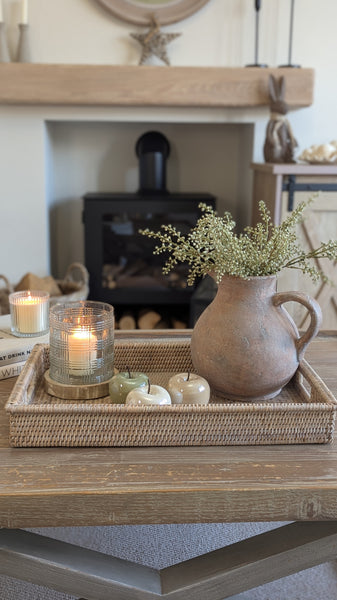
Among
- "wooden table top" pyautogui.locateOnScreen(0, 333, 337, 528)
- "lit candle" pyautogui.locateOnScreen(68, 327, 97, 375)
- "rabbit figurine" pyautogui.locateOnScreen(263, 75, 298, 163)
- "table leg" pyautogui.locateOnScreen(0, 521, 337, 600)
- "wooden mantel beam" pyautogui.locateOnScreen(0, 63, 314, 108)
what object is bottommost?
"table leg" pyautogui.locateOnScreen(0, 521, 337, 600)

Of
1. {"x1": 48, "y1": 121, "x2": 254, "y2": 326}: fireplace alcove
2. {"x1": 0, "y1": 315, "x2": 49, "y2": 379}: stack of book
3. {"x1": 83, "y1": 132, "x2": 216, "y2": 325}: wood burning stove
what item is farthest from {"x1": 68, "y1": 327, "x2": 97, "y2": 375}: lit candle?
{"x1": 48, "y1": 121, "x2": 254, "y2": 326}: fireplace alcove

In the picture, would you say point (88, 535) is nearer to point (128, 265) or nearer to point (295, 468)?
point (295, 468)

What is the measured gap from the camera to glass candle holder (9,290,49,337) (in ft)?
5.03

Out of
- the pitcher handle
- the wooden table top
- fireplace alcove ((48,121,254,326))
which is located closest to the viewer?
the wooden table top

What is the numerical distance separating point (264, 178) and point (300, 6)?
0.83m

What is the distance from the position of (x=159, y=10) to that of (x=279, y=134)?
0.80 metres

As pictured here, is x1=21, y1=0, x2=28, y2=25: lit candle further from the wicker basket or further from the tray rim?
the tray rim

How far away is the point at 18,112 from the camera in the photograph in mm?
3043

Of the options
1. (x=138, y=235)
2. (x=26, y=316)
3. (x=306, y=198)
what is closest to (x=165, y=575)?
(x=26, y=316)

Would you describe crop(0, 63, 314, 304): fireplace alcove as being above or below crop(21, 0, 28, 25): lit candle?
below

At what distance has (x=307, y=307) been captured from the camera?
1.16 m

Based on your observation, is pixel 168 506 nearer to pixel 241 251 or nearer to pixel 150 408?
pixel 150 408

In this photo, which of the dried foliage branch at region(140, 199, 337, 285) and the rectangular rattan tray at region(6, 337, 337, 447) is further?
the dried foliage branch at region(140, 199, 337, 285)

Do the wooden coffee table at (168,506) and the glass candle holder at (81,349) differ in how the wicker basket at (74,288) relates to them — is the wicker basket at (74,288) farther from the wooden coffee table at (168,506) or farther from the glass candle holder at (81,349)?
the wooden coffee table at (168,506)
